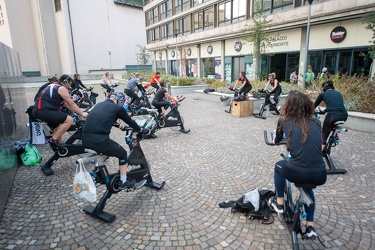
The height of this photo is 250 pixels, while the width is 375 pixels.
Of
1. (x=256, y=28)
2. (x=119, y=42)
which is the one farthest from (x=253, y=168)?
(x=119, y=42)

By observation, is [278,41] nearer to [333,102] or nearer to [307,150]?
[333,102]

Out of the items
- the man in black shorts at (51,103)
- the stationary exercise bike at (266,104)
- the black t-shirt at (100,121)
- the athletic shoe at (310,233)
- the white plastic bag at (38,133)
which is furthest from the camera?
the stationary exercise bike at (266,104)

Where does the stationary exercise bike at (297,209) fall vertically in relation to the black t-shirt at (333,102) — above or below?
below

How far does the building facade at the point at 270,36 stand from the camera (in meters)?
14.9

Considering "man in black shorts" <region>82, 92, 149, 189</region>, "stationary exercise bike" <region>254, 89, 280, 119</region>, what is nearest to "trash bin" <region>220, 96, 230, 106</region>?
"stationary exercise bike" <region>254, 89, 280, 119</region>

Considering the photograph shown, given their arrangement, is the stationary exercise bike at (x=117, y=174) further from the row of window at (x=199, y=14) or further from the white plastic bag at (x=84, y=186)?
A: the row of window at (x=199, y=14)

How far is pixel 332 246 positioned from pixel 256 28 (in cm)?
1664

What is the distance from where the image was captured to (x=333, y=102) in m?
4.78

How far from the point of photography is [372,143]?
6.49 m

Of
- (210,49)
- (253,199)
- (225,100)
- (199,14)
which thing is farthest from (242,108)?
(199,14)

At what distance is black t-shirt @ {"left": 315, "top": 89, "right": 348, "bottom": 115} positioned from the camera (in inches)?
187

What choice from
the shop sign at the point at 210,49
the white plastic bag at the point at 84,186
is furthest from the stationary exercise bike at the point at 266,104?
the shop sign at the point at 210,49

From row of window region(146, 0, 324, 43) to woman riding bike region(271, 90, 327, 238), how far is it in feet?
57.7

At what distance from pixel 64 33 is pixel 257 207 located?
142ft
